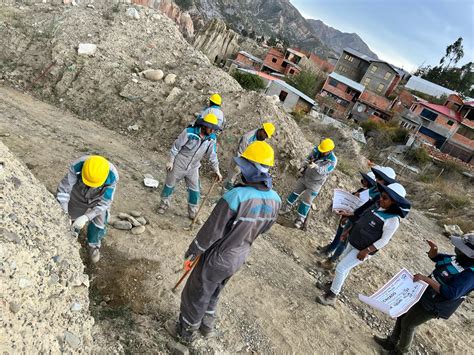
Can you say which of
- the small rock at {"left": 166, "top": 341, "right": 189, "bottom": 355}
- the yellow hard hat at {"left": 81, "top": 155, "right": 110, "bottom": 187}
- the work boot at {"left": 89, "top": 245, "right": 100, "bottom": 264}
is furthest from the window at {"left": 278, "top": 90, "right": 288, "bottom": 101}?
the small rock at {"left": 166, "top": 341, "right": 189, "bottom": 355}

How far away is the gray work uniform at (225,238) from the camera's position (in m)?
2.76

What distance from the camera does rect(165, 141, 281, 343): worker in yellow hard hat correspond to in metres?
2.77

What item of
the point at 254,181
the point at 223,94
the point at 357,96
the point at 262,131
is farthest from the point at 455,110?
the point at 254,181

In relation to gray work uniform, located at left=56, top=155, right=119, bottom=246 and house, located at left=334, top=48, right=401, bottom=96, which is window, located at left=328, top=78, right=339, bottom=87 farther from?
gray work uniform, located at left=56, top=155, right=119, bottom=246

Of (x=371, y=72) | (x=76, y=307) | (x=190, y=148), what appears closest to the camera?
(x=76, y=307)

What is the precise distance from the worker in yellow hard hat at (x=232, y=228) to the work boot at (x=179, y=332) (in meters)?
0.21

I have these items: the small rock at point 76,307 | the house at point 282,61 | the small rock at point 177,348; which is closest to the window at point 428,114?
the house at point 282,61

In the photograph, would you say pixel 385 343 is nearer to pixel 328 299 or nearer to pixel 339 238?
pixel 328 299

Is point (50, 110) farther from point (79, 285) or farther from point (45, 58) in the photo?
point (79, 285)

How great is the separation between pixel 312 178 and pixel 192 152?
106 inches

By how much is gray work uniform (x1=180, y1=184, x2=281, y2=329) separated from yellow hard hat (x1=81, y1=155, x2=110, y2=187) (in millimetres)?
1281

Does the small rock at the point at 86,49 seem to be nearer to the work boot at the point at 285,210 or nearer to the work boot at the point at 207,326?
the work boot at the point at 285,210

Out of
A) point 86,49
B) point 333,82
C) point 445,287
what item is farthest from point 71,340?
point 333,82

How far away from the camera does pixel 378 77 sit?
140 ft
